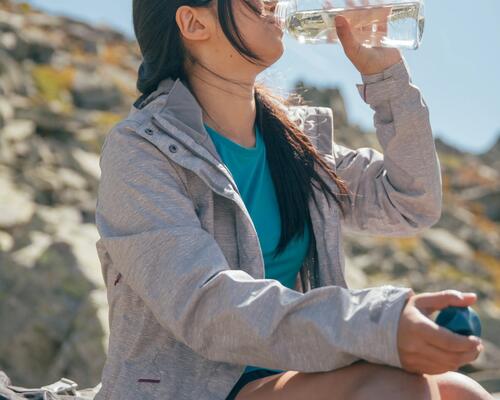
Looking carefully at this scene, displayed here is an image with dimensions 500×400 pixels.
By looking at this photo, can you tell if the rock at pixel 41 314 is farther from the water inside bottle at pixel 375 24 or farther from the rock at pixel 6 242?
the water inside bottle at pixel 375 24

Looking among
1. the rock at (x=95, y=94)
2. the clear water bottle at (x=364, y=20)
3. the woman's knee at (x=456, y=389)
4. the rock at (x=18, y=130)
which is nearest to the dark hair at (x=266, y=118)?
the clear water bottle at (x=364, y=20)

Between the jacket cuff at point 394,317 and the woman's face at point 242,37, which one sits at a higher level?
the woman's face at point 242,37

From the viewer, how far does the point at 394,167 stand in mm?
3932

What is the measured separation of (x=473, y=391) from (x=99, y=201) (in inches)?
58.7

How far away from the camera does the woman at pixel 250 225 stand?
108 inches

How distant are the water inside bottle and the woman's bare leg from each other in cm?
151

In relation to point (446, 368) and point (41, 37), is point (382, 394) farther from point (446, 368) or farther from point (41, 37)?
point (41, 37)

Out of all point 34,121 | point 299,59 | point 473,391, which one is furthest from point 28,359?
point 34,121

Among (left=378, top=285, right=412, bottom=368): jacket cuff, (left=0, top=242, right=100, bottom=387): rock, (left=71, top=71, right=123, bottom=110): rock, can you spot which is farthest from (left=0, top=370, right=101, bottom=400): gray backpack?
(left=71, top=71, right=123, bottom=110): rock

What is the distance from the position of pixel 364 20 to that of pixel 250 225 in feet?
3.46

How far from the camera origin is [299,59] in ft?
13.2

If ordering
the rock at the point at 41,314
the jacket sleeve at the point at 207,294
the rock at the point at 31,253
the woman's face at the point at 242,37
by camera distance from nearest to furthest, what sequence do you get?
the jacket sleeve at the point at 207,294
the woman's face at the point at 242,37
the rock at the point at 41,314
the rock at the point at 31,253

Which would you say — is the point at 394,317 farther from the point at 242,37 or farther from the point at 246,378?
the point at 242,37

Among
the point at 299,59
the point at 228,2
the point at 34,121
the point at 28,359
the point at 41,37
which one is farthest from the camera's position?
the point at 41,37
